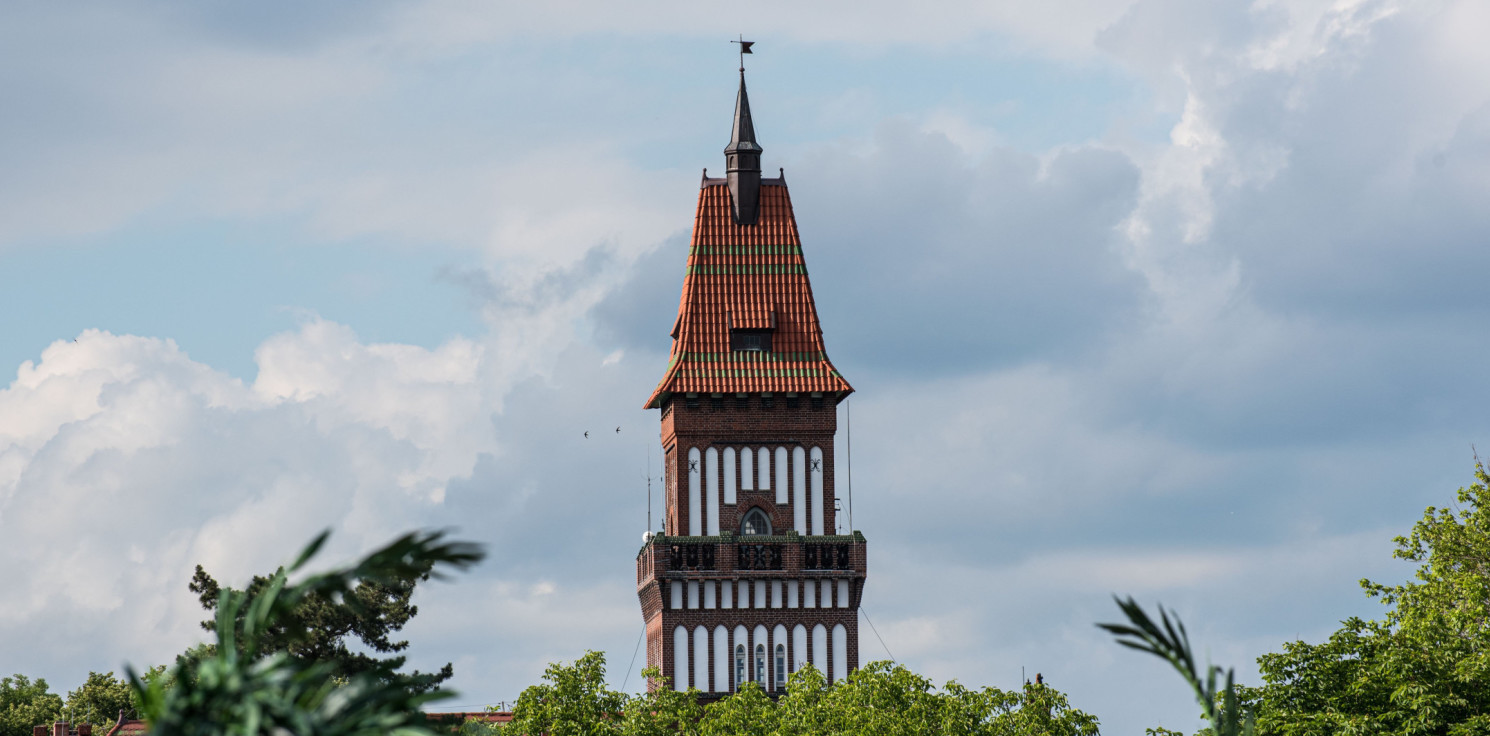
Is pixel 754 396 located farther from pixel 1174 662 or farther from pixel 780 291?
pixel 1174 662

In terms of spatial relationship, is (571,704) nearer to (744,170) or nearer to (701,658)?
(701,658)

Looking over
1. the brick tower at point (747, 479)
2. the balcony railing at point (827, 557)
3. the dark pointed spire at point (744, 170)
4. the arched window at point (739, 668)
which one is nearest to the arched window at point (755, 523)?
the brick tower at point (747, 479)

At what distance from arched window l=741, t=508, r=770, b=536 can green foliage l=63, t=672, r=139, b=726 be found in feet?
99.2

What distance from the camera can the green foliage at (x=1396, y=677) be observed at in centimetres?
5072

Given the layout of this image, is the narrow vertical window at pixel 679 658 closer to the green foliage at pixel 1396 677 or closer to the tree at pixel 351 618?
the tree at pixel 351 618

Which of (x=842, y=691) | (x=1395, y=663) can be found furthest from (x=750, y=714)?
(x=1395, y=663)

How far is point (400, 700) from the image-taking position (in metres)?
10.9

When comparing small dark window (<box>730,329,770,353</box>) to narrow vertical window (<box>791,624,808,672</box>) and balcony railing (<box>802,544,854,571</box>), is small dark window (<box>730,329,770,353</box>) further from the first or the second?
narrow vertical window (<box>791,624,808,672</box>)

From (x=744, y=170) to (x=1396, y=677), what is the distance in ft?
105

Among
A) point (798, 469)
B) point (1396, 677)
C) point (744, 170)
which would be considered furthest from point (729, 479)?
point (1396, 677)

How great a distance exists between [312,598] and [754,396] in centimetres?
1764

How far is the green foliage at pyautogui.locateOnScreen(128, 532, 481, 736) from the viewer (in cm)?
1005

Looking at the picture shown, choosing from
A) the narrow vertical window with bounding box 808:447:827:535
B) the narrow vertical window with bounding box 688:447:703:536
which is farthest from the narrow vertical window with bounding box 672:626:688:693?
the narrow vertical window with bounding box 808:447:827:535

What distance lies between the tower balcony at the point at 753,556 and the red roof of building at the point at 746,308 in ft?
15.5
